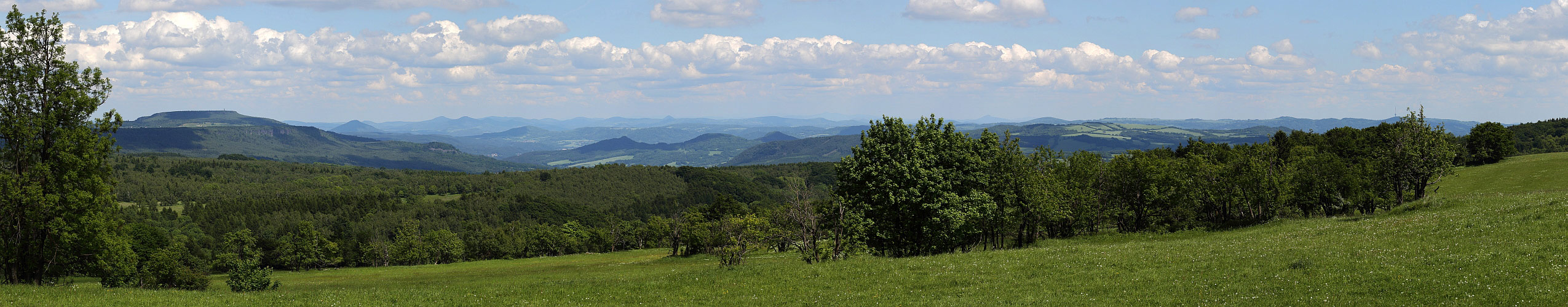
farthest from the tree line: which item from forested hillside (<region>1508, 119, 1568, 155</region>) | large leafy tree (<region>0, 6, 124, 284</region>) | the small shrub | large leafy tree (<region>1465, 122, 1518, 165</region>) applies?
forested hillside (<region>1508, 119, 1568, 155</region>)

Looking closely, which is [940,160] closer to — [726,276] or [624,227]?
[726,276]

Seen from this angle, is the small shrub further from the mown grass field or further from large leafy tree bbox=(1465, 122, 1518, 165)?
large leafy tree bbox=(1465, 122, 1518, 165)

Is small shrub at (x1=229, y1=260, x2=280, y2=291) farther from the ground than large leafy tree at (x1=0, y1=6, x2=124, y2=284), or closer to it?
closer to it

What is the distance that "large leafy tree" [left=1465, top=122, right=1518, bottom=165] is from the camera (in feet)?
336

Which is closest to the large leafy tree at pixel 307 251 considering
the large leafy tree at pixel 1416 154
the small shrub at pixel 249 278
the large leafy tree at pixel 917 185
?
the small shrub at pixel 249 278

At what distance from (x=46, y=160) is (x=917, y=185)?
125ft

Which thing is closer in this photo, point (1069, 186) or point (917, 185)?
point (917, 185)

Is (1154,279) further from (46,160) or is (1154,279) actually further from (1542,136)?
(1542,136)

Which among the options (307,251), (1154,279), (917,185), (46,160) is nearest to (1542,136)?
(917,185)

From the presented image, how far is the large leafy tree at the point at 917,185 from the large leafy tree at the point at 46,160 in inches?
1332

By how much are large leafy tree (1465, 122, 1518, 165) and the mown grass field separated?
8882 centimetres

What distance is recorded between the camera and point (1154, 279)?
84.0 feet

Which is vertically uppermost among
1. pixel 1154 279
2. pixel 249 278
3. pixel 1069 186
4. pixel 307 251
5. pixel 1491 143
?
pixel 1491 143

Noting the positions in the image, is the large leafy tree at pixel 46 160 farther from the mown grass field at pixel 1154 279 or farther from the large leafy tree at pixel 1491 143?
the large leafy tree at pixel 1491 143
